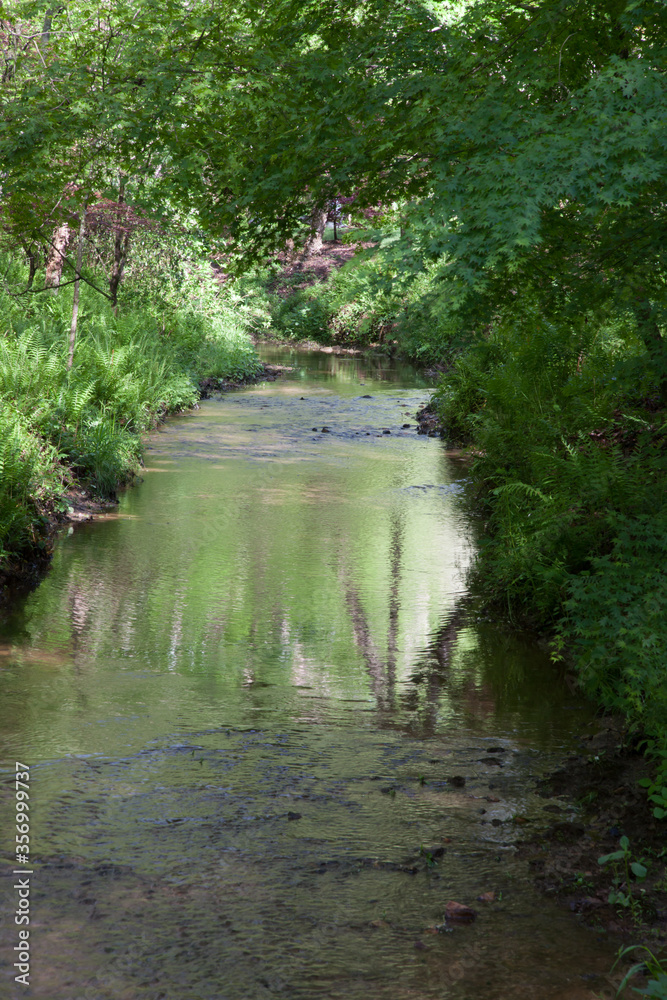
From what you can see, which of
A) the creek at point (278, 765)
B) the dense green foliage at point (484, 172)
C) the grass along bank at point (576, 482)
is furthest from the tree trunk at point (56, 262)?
the grass along bank at point (576, 482)

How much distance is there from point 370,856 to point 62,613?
3.84m

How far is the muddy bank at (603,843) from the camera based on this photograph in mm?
3311

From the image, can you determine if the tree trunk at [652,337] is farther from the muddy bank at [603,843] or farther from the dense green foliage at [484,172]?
the muddy bank at [603,843]

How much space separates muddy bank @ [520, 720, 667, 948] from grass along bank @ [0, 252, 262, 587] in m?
4.56

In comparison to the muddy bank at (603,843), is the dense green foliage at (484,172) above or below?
above

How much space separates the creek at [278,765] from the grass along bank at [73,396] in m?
0.59

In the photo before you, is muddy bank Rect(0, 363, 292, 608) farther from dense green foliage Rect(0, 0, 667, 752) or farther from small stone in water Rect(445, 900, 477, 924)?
small stone in water Rect(445, 900, 477, 924)

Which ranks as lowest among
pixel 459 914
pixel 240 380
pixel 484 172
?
pixel 459 914

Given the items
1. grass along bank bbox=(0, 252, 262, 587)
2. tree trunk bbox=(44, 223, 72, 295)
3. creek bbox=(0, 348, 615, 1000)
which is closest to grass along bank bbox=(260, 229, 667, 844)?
creek bbox=(0, 348, 615, 1000)

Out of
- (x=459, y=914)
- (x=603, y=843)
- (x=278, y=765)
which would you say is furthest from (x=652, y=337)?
(x=459, y=914)

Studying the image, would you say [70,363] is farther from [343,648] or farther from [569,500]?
[569,500]

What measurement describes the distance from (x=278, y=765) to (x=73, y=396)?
631 centimetres

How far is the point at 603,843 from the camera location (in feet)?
12.4

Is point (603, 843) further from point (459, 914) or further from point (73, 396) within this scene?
point (73, 396)
